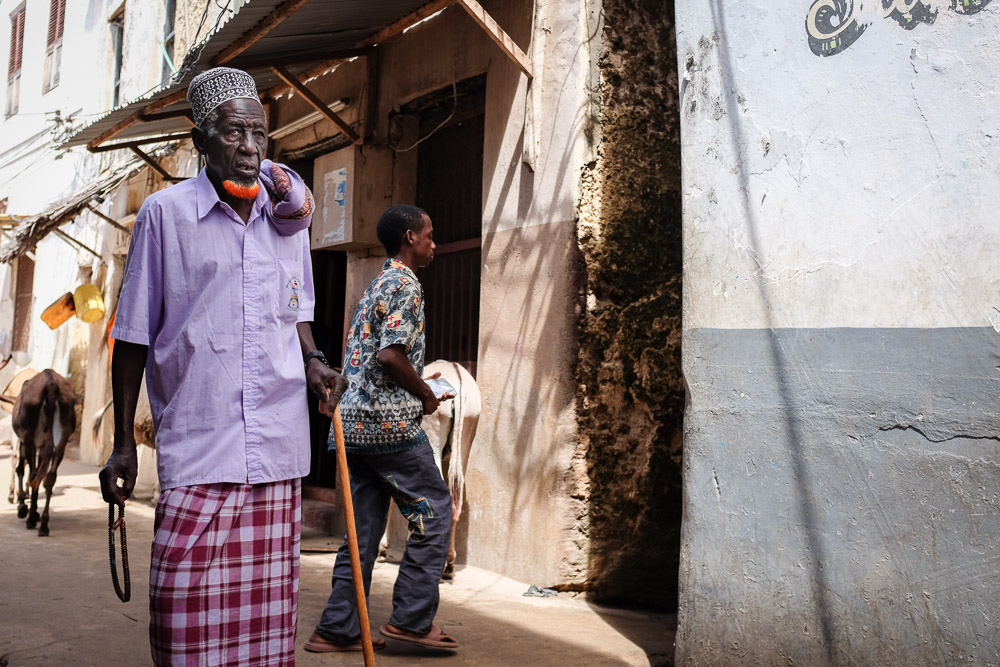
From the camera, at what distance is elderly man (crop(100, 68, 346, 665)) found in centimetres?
225

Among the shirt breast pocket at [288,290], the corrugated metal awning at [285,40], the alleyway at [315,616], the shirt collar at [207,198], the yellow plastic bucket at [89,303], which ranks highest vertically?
the corrugated metal awning at [285,40]

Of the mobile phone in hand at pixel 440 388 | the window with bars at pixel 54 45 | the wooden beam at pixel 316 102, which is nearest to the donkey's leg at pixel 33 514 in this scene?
the wooden beam at pixel 316 102

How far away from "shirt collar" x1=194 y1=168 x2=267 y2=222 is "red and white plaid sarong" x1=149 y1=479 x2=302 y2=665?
0.70 m

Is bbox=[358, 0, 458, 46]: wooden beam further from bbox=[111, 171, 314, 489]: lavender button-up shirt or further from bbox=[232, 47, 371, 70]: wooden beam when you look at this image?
bbox=[111, 171, 314, 489]: lavender button-up shirt

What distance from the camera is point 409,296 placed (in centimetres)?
366

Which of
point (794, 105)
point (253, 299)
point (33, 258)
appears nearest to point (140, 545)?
point (253, 299)

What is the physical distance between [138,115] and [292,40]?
1.70 m

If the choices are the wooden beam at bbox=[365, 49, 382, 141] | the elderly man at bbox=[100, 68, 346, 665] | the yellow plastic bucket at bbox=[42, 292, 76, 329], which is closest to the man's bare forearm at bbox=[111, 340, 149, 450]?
the elderly man at bbox=[100, 68, 346, 665]

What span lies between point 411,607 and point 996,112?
270 centimetres

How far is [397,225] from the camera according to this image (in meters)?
3.89

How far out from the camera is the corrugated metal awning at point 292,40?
5250 mm

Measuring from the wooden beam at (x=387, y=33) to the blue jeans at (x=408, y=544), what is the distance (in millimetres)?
2947

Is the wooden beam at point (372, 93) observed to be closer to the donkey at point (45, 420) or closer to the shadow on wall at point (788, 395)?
the donkey at point (45, 420)

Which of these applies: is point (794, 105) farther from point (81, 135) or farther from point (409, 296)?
point (81, 135)
